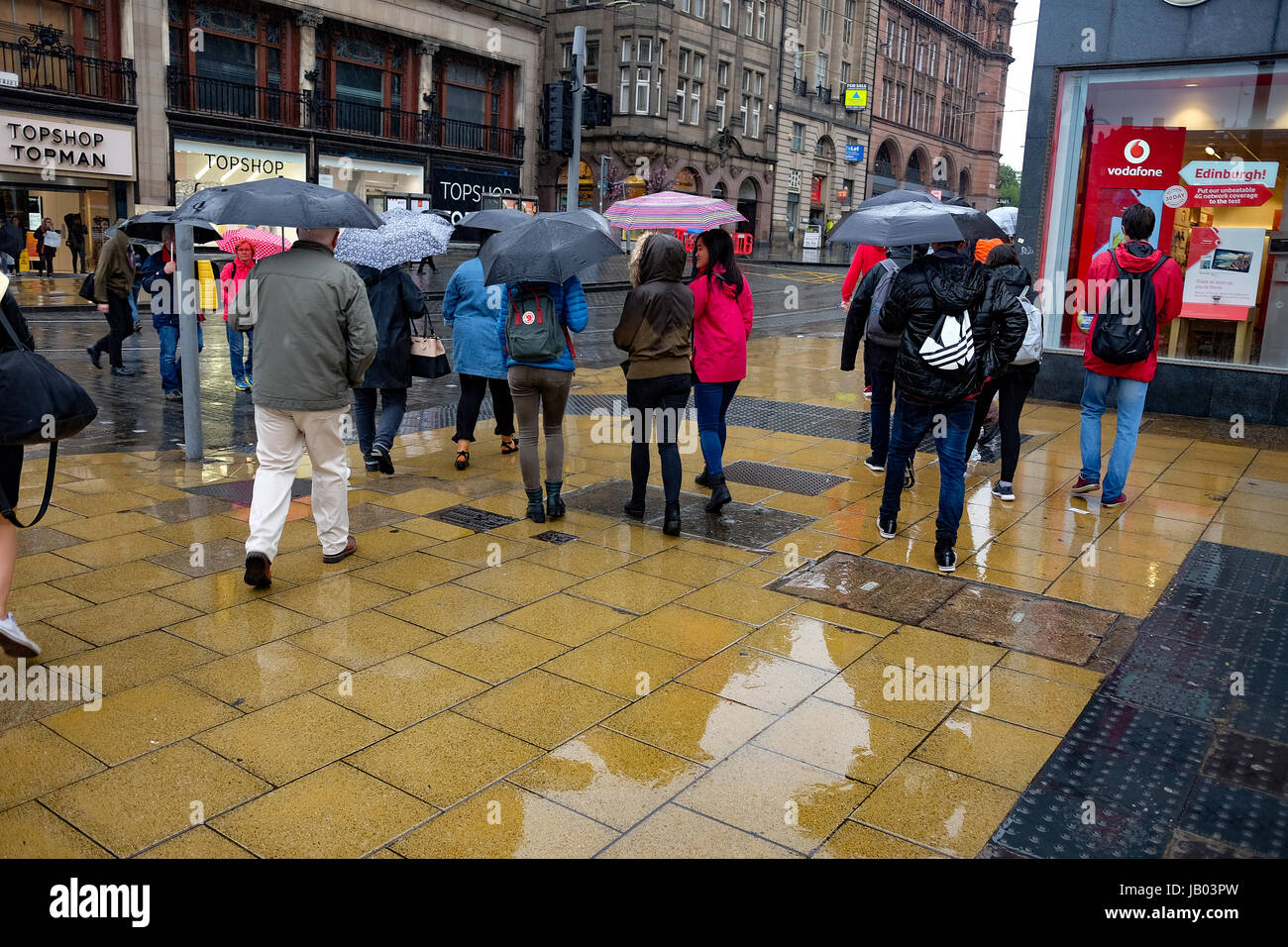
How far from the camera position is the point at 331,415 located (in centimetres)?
544

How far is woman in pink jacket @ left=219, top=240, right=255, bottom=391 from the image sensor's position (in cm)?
972

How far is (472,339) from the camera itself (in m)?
7.79

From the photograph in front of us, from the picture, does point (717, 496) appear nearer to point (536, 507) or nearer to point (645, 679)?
point (536, 507)

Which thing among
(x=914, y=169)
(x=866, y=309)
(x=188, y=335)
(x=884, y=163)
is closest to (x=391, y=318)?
(x=188, y=335)

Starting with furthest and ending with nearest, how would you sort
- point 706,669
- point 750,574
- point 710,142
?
point 710,142 < point 750,574 < point 706,669

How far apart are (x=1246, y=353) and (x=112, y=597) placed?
35.0 feet

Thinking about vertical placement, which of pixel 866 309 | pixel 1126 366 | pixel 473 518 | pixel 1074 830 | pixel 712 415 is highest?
pixel 866 309

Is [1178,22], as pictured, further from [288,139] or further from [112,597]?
[288,139]

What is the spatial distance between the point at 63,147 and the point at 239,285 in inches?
843

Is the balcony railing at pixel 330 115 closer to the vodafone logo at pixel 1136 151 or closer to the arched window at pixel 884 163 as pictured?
the vodafone logo at pixel 1136 151

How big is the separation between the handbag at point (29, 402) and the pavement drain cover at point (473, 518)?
271 centimetres

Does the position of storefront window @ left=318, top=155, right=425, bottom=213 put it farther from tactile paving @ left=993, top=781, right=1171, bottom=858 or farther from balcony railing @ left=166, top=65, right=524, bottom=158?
tactile paving @ left=993, top=781, right=1171, bottom=858
